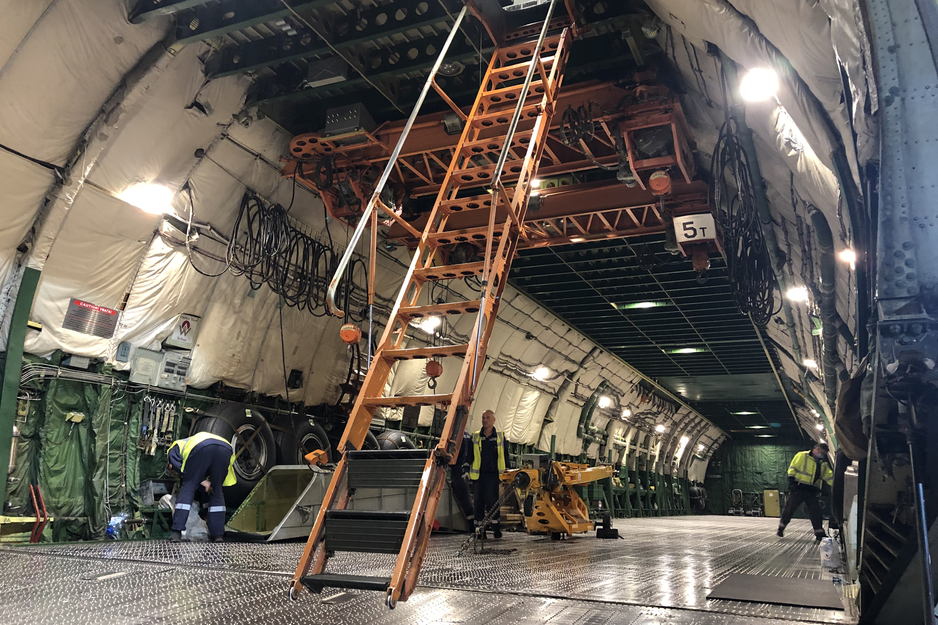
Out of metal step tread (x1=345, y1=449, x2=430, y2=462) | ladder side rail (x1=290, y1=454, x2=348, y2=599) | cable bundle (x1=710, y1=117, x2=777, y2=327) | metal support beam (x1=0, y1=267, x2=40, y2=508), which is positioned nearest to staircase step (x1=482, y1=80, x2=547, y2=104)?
cable bundle (x1=710, y1=117, x2=777, y2=327)

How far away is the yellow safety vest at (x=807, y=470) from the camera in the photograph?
34.7ft

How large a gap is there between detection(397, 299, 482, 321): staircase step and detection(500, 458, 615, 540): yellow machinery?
16.4 feet

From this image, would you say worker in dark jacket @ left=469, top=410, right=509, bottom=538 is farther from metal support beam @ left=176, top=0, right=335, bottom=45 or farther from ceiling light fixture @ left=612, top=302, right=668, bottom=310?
ceiling light fixture @ left=612, top=302, right=668, bottom=310

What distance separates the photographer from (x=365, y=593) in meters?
3.97

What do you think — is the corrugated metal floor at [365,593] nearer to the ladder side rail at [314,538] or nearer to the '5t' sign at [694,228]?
the ladder side rail at [314,538]

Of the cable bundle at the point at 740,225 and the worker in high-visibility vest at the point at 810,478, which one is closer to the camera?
the cable bundle at the point at 740,225

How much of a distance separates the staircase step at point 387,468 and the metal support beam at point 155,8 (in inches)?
201

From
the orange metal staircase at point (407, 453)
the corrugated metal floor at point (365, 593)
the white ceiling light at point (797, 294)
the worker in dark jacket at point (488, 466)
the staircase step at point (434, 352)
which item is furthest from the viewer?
the white ceiling light at point (797, 294)

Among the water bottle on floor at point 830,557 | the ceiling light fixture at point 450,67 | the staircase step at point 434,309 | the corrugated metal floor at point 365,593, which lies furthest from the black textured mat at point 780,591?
the ceiling light fixture at point 450,67

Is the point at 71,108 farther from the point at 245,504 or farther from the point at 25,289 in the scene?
the point at 245,504

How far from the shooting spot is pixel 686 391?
24.5 metres

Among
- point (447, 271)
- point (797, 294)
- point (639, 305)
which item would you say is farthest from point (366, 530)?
point (639, 305)

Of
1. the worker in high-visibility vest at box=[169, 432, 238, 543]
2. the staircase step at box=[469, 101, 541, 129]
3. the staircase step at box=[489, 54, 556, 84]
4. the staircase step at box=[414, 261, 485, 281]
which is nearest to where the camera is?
the staircase step at box=[414, 261, 485, 281]

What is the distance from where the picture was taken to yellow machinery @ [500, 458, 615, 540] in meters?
8.97
